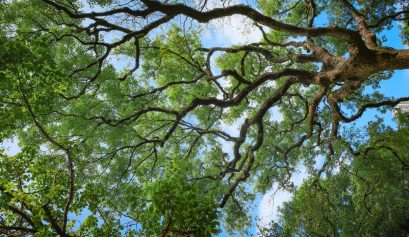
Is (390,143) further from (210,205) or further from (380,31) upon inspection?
(210,205)

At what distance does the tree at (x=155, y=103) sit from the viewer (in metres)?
4.39

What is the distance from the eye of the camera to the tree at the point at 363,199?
11.8 m

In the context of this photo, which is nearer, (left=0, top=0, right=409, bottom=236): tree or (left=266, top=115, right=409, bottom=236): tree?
(left=0, top=0, right=409, bottom=236): tree

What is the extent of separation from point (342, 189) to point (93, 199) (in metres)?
15.0

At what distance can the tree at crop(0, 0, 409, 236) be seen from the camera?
4395 mm

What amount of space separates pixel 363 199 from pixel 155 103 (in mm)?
8188

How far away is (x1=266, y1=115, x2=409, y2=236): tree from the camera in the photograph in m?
11.8

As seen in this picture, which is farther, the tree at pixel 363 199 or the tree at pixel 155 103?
the tree at pixel 363 199

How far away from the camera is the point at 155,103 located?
14.0 meters

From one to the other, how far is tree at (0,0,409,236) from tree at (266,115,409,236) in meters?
0.86

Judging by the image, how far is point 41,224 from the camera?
13.2 feet

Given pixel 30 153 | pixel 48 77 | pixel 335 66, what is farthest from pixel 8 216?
pixel 335 66

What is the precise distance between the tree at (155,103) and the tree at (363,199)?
86 cm

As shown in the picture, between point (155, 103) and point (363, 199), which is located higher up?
point (155, 103)
